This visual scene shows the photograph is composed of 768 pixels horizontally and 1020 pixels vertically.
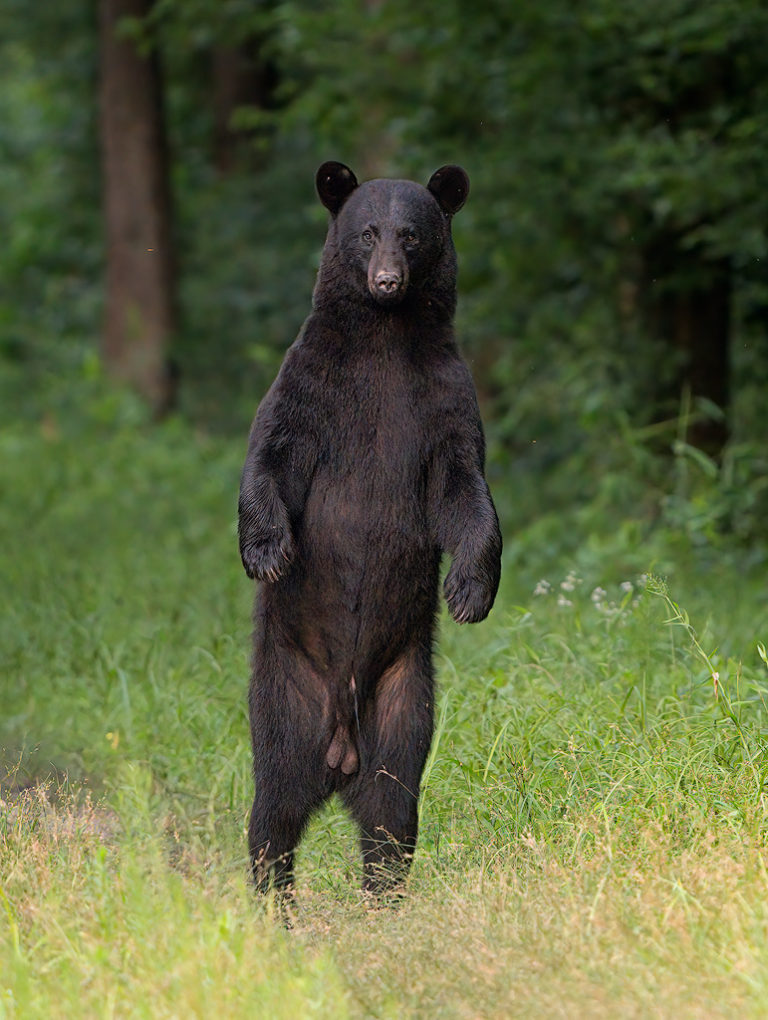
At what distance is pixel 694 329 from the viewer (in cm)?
1049

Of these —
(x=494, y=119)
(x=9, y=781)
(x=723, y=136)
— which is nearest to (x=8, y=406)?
(x=494, y=119)

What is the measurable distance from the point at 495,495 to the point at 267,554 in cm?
778

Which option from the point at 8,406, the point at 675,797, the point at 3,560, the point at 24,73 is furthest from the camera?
the point at 24,73

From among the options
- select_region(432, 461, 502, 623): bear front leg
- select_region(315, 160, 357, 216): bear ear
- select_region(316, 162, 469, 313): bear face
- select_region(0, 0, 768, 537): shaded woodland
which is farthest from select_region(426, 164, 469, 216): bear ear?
select_region(0, 0, 768, 537): shaded woodland

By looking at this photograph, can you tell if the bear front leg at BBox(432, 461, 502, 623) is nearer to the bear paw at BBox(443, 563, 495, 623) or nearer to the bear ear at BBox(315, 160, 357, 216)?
the bear paw at BBox(443, 563, 495, 623)

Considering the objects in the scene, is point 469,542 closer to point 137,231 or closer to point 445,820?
point 445,820

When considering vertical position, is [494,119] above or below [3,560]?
above

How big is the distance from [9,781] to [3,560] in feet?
13.0

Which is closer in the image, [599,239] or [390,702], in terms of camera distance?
[390,702]

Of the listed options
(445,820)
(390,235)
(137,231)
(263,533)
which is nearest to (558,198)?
(390,235)

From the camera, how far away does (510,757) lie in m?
5.01

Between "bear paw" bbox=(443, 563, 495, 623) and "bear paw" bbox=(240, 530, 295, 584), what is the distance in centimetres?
47

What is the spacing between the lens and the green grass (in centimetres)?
338

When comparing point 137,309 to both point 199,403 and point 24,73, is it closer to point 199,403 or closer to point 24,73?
point 199,403
